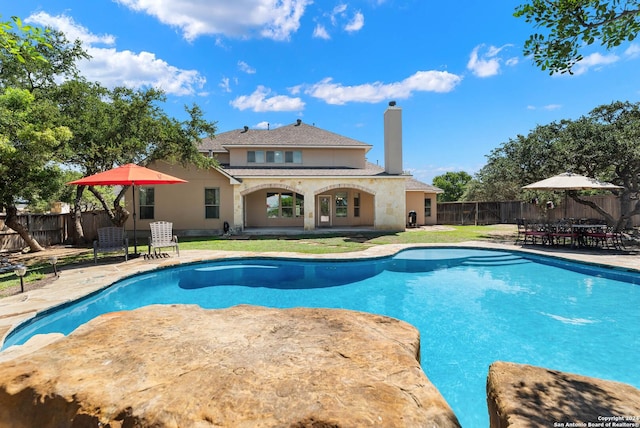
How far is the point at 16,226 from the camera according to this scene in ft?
36.9

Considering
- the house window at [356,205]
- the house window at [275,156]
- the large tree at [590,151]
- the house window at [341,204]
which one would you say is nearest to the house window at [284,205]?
the house window at [275,156]

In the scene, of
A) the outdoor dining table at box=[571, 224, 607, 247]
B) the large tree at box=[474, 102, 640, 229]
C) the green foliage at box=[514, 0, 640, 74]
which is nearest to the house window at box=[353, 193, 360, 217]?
the large tree at box=[474, 102, 640, 229]

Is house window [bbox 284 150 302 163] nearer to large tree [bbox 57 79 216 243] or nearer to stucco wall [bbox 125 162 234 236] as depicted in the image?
stucco wall [bbox 125 162 234 236]

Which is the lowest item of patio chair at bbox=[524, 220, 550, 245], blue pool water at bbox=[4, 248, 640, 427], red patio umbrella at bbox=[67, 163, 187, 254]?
blue pool water at bbox=[4, 248, 640, 427]

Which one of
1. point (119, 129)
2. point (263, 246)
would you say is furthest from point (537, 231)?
point (119, 129)

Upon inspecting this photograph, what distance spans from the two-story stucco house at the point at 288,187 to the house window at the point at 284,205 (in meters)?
0.07

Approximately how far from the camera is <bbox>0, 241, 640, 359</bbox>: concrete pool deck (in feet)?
18.2

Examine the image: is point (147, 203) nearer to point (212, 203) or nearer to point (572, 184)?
point (212, 203)

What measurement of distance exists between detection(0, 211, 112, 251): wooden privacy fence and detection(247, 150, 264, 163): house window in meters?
9.10

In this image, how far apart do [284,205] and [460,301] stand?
15201 millimetres

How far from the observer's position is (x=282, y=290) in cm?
844

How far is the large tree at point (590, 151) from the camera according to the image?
43.1ft

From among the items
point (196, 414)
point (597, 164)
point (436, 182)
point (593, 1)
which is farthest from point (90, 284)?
point (436, 182)

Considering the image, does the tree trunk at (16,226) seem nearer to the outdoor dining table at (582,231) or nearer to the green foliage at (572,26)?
the green foliage at (572,26)
